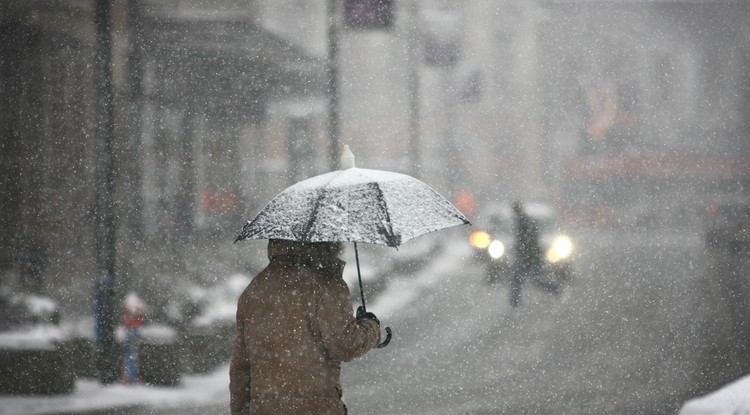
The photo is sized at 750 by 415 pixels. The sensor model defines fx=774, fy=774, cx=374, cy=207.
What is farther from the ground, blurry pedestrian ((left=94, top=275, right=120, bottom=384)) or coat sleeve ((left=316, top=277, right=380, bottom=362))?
coat sleeve ((left=316, top=277, right=380, bottom=362))

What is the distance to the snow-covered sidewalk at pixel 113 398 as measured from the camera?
653 cm

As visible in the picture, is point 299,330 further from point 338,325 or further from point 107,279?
point 107,279

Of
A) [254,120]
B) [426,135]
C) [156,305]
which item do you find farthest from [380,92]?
[156,305]

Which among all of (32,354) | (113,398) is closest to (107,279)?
(113,398)

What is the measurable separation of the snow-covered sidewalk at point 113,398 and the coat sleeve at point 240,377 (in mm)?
4116

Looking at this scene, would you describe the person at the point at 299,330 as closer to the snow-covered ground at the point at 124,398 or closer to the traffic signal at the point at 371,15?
the snow-covered ground at the point at 124,398

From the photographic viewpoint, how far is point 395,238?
2.62m

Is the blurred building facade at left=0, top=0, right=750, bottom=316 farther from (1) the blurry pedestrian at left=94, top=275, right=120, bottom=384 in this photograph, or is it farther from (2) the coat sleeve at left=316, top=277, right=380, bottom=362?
(2) the coat sleeve at left=316, top=277, right=380, bottom=362

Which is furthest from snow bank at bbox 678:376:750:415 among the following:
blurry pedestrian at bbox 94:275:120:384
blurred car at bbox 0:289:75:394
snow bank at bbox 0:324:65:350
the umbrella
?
snow bank at bbox 0:324:65:350

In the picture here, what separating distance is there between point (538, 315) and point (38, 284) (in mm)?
8091

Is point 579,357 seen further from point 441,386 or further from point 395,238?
point 395,238

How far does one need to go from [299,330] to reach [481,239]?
17160 mm

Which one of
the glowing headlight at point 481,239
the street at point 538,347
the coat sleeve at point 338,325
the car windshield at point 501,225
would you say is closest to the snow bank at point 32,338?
the street at point 538,347

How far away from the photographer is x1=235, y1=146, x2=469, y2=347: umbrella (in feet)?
8.66
